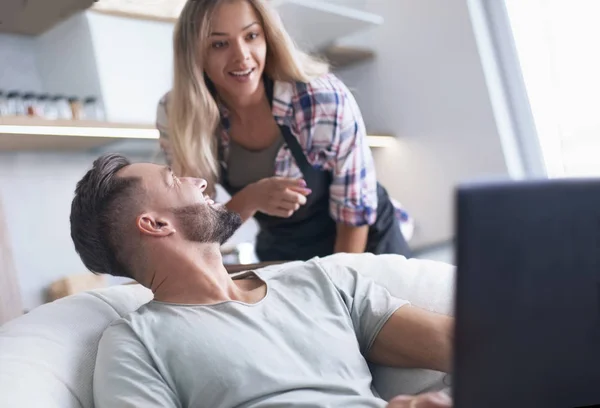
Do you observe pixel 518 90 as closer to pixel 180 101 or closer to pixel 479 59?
pixel 479 59

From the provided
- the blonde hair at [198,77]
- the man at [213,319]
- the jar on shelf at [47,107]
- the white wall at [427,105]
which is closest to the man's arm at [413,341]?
the man at [213,319]

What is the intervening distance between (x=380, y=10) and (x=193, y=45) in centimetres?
162

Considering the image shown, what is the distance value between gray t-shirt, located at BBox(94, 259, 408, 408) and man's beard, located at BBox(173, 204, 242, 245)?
13cm

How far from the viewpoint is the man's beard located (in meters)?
1.24

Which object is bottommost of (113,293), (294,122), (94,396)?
(94,396)

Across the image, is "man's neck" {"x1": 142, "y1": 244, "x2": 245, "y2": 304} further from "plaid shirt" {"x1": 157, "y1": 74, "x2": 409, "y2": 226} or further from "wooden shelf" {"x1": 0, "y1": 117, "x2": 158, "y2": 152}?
"wooden shelf" {"x1": 0, "y1": 117, "x2": 158, "y2": 152}

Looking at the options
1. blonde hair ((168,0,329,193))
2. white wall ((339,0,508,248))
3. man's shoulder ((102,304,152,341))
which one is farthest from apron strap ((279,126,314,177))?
white wall ((339,0,508,248))

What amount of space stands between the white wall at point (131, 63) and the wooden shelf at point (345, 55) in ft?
2.13

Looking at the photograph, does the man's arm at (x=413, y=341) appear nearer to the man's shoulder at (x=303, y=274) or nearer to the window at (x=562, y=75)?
the man's shoulder at (x=303, y=274)

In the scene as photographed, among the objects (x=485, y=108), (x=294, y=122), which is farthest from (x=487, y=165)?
(x=294, y=122)

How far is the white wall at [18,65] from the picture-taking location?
94.8 inches

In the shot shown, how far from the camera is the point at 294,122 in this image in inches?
66.6

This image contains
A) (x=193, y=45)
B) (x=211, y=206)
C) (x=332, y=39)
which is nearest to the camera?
(x=211, y=206)

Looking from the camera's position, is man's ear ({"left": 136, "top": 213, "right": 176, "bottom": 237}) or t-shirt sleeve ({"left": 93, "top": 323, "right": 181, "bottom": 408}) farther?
man's ear ({"left": 136, "top": 213, "right": 176, "bottom": 237})
